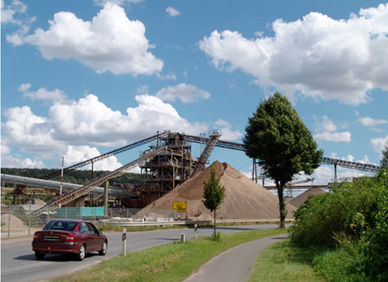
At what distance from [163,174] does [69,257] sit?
59073mm

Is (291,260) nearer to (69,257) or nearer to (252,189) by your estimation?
(69,257)

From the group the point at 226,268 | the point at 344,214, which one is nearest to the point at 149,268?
the point at 226,268

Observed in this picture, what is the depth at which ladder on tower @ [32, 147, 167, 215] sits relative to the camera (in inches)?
2334

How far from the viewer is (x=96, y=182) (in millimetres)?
65062

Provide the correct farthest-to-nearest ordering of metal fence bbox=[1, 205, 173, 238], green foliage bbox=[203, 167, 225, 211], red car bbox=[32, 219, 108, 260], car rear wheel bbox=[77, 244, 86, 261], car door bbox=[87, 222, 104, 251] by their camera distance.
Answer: metal fence bbox=[1, 205, 173, 238]
green foliage bbox=[203, 167, 225, 211]
car door bbox=[87, 222, 104, 251]
car rear wheel bbox=[77, 244, 86, 261]
red car bbox=[32, 219, 108, 260]

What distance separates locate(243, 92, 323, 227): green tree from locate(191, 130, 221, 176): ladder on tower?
33055mm

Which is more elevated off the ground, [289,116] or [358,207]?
[289,116]

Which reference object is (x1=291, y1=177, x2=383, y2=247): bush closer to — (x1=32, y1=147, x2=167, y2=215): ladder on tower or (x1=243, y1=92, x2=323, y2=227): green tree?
(x1=243, y1=92, x2=323, y2=227): green tree

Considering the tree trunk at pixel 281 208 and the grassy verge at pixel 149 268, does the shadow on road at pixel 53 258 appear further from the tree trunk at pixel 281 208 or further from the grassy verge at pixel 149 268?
the tree trunk at pixel 281 208

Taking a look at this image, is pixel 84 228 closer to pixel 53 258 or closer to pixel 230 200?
pixel 53 258

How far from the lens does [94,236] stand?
55.5 ft

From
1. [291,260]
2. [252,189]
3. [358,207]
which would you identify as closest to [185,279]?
[291,260]

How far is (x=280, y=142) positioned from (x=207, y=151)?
3807 cm

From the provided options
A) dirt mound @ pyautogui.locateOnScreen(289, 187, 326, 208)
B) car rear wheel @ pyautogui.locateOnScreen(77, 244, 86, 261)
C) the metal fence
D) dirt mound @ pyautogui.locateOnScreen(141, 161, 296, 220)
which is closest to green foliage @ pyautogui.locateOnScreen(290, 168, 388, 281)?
car rear wheel @ pyautogui.locateOnScreen(77, 244, 86, 261)
